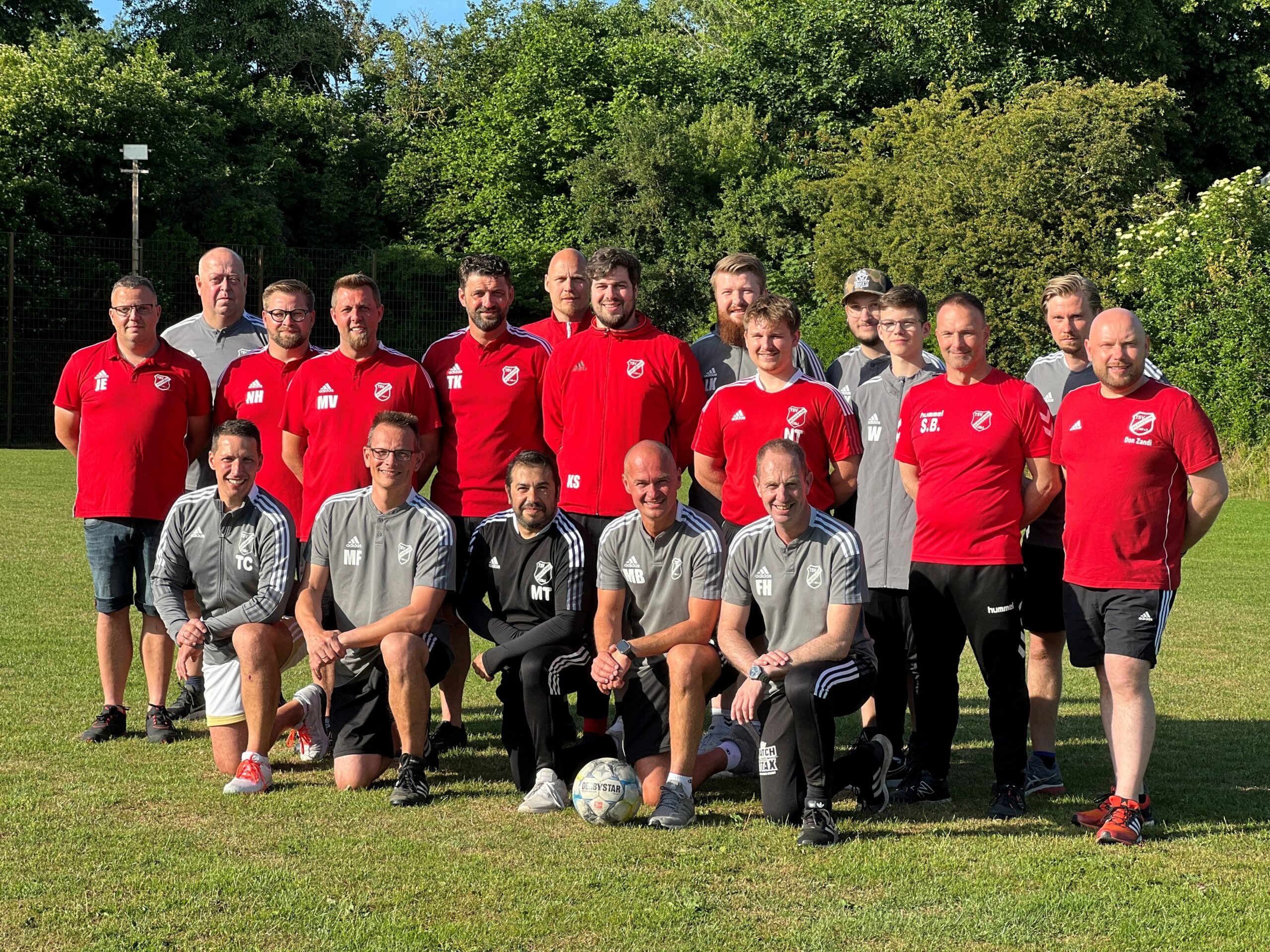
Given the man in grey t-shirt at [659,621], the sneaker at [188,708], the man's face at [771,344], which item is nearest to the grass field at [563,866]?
the sneaker at [188,708]

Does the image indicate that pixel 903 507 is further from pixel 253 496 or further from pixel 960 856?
pixel 253 496

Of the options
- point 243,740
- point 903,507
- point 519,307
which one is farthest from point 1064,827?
point 519,307

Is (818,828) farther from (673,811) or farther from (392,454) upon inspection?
(392,454)

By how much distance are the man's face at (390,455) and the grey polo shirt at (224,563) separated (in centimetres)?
56

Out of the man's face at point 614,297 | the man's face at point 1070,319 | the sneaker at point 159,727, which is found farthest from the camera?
the sneaker at point 159,727

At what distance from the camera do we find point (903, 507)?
6.74 m

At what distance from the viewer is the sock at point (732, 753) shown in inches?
269

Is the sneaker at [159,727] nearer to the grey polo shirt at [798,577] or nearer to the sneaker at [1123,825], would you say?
the grey polo shirt at [798,577]

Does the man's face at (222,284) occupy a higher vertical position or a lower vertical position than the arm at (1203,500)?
higher

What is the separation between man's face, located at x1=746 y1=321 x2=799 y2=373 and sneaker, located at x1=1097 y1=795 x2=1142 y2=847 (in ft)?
7.79

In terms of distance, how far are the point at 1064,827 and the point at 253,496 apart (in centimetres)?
402

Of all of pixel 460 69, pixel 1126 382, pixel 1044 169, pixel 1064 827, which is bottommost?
pixel 1064 827

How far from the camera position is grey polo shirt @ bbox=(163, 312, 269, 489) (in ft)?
26.5

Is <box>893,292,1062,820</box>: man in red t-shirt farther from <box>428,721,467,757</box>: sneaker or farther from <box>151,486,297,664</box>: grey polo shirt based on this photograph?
<box>151,486,297,664</box>: grey polo shirt
